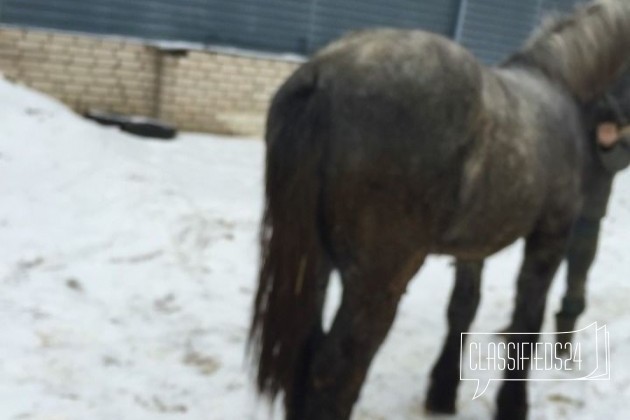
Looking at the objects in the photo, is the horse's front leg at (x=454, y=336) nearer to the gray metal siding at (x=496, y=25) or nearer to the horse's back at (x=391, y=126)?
the horse's back at (x=391, y=126)

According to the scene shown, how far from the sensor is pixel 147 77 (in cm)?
820

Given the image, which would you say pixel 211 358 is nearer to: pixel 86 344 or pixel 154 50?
pixel 86 344

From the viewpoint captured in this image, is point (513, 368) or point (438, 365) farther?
point (438, 365)

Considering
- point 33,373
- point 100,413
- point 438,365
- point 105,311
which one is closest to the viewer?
point 100,413

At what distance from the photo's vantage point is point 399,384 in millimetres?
4039

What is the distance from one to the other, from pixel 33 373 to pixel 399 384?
180cm

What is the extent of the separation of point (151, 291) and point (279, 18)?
4975mm

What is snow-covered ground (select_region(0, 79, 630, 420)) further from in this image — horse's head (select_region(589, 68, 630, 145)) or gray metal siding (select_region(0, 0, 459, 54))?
horse's head (select_region(589, 68, 630, 145))

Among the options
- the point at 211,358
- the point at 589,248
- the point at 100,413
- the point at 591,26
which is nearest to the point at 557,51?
the point at 591,26

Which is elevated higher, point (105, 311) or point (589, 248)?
point (589, 248)

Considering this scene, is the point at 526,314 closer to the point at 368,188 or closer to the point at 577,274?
the point at 577,274

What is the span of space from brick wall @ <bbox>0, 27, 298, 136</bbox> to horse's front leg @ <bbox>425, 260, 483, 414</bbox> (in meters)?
5.09

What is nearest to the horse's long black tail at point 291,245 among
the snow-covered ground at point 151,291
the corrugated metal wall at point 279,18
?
the snow-covered ground at point 151,291

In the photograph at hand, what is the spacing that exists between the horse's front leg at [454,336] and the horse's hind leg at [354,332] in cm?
108
